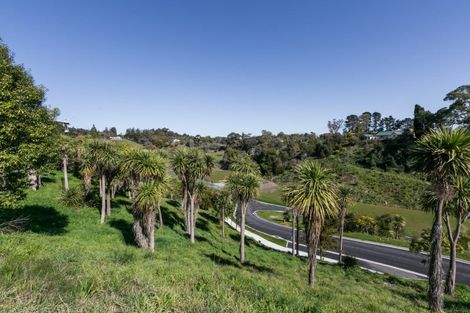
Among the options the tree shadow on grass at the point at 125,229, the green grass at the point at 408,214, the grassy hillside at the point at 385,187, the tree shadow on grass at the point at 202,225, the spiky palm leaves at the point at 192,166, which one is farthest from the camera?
the grassy hillside at the point at 385,187

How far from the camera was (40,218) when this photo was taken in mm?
24688

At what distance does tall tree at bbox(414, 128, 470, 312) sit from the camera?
48.3ft

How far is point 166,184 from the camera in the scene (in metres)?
25.4

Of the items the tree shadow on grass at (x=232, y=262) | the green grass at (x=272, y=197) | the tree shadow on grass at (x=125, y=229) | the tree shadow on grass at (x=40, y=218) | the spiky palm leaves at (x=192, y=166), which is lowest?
the green grass at (x=272, y=197)

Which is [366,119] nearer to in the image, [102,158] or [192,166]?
[192,166]

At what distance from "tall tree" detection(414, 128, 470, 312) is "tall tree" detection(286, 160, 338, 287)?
5619mm

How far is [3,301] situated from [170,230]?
1155 inches

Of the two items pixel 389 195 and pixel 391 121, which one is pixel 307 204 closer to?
pixel 389 195

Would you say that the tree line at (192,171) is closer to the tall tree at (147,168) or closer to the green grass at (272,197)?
the tall tree at (147,168)

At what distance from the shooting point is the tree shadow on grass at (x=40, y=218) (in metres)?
21.8

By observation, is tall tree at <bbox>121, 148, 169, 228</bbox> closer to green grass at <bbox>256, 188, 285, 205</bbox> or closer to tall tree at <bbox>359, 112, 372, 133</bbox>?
green grass at <bbox>256, 188, 285, 205</bbox>

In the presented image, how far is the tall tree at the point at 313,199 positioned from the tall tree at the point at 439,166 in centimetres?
562

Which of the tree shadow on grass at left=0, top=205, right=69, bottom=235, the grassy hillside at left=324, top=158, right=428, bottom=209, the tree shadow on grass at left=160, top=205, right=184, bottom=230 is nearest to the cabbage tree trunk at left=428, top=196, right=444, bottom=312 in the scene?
the tree shadow on grass at left=0, top=205, right=69, bottom=235

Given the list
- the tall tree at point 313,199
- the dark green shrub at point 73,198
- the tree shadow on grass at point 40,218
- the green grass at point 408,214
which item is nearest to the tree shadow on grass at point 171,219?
the dark green shrub at point 73,198
